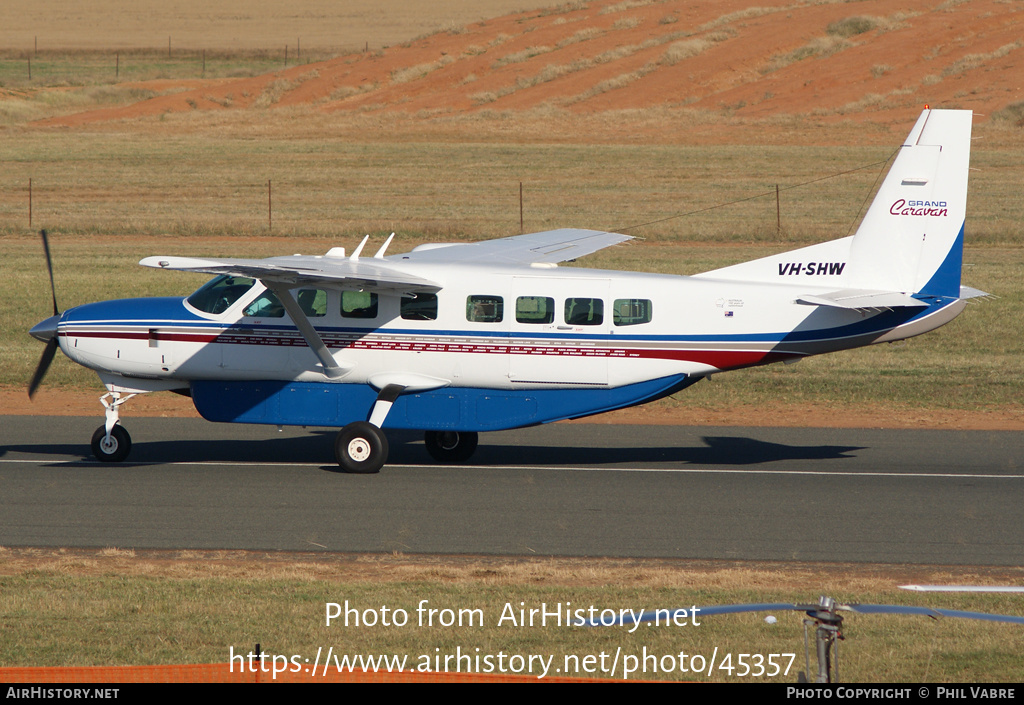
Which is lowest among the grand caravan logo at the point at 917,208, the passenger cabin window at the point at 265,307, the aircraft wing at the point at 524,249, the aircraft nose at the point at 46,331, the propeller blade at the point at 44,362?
the propeller blade at the point at 44,362

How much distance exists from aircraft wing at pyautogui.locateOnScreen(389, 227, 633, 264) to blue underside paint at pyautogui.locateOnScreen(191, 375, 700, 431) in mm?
1817

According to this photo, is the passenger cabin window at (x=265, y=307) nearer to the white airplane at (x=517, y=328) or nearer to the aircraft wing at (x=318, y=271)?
the white airplane at (x=517, y=328)

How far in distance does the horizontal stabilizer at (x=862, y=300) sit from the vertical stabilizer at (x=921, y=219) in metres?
0.32

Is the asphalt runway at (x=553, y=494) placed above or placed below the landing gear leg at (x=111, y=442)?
below

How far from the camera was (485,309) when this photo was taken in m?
14.2

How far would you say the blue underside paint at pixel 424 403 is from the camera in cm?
1423

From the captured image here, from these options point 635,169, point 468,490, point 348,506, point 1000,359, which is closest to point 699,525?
point 468,490

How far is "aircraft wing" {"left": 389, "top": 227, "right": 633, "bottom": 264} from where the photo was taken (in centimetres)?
1580

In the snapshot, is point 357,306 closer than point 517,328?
No

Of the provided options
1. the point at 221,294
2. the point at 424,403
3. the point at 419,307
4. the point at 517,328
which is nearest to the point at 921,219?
the point at 517,328

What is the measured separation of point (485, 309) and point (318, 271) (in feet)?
6.81

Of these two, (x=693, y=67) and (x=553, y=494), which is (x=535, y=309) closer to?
(x=553, y=494)

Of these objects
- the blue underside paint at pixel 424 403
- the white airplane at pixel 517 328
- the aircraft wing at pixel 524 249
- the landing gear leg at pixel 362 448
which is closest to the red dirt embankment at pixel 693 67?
the aircraft wing at pixel 524 249

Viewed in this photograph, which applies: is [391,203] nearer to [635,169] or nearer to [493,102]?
[635,169]
